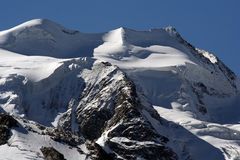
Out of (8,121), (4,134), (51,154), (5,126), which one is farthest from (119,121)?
(51,154)

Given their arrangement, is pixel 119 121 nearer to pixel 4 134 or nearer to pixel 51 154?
pixel 4 134

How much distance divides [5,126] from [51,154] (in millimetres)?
10399

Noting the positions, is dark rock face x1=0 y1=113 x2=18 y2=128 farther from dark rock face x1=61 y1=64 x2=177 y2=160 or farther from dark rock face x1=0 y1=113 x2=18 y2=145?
dark rock face x1=61 y1=64 x2=177 y2=160

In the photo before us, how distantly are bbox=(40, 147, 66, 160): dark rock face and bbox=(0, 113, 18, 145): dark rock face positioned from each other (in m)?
5.49

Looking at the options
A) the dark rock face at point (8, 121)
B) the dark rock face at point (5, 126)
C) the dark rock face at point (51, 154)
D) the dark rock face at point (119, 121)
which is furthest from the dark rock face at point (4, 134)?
the dark rock face at point (119, 121)

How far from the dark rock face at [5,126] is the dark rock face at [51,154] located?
5.49 meters

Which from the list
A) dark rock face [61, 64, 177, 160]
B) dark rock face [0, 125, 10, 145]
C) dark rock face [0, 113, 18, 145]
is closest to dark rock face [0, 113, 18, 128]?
dark rock face [0, 113, 18, 145]

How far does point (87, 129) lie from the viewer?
181 m

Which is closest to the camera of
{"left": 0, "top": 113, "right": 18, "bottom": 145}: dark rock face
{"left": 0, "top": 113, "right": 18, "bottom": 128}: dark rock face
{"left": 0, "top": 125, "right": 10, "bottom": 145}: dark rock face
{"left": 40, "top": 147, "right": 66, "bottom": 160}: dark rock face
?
{"left": 40, "top": 147, "right": 66, "bottom": 160}: dark rock face

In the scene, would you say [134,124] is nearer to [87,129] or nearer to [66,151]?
[87,129]

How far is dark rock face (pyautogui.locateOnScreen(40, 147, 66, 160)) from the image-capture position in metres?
136

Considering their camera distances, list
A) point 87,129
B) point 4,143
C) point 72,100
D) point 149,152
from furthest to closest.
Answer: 1. point 72,100
2. point 87,129
3. point 149,152
4. point 4,143

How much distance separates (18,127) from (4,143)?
6.95 metres

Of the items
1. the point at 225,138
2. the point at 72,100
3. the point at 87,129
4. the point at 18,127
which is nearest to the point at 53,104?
the point at 72,100
